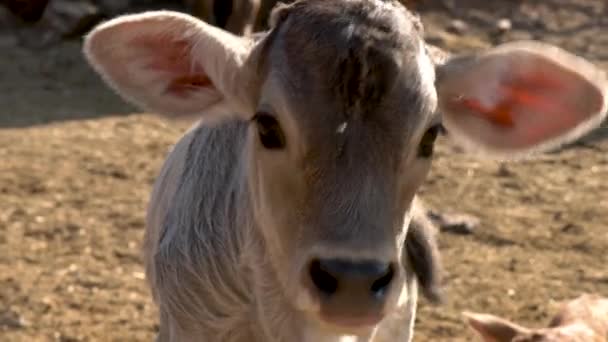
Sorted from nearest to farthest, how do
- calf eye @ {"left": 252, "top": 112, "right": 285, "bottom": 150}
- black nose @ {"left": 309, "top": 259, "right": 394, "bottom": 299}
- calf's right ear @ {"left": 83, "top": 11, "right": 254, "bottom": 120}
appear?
1. black nose @ {"left": 309, "top": 259, "right": 394, "bottom": 299}
2. calf eye @ {"left": 252, "top": 112, "right": 285, "bottom": 150}
3. calf's right ear @ {"left": 83, "top": 11, "right": 254, "bottom": 120}

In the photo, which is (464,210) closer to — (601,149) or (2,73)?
(601,149)

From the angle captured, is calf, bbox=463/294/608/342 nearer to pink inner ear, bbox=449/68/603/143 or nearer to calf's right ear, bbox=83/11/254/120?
pink inner ear, bbox=449/68/603/143

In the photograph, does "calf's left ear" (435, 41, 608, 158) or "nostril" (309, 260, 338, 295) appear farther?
"calf's left ear" (435, 41, 608, 158)

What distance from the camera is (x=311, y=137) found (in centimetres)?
372

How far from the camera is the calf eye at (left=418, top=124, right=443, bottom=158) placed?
388 cm

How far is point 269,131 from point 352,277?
60 cm

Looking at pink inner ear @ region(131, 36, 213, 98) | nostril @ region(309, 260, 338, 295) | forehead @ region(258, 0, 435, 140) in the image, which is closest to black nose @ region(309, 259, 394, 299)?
nostril @ region(309, 260, 338, 295)

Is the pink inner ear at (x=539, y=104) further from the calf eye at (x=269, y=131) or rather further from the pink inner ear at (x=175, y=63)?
the pink inner ear at (x=175, y=63)

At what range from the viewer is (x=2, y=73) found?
38.7ft

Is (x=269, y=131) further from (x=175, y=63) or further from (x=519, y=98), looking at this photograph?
(x=519, y=98)

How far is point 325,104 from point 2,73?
851 cm

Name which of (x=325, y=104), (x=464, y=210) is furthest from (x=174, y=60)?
(x=464, y=210)

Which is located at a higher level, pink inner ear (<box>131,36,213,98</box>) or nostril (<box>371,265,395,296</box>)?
pink inner ear (<box>131,36,213,98</box>)

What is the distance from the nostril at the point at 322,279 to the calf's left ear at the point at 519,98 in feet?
2.59
